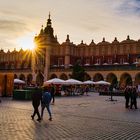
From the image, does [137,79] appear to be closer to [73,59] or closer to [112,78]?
[112,78]

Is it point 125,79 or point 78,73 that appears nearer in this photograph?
point 78,73

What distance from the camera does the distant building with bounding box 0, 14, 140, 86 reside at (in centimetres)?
6906

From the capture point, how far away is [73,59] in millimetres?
82062

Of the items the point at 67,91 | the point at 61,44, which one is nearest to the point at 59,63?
the point at 61,44

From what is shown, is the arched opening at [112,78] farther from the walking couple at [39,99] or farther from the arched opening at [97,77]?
the walking couple at [39,99]

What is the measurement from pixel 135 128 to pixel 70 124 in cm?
254

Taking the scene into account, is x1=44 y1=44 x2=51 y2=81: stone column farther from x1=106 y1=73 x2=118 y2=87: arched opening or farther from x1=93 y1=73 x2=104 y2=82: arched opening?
x1=106 y1=73 x2=118 y2=87: arched opening

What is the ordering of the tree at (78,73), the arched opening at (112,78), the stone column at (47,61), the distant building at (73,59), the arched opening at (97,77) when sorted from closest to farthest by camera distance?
the tree at (78,73) < the distant building at (73,59) < the arched opening at (112,78) < the arched opening at (97,77) < the stone column at (47,61)

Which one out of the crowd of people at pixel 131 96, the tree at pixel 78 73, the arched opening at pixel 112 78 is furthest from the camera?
the arched opening at pixel 112 78

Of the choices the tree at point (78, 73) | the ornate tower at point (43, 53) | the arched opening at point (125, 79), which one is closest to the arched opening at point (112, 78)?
the arched opening at point (125, 79)

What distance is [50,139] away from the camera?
10.7 meters

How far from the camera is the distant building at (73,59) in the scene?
69.1 meters

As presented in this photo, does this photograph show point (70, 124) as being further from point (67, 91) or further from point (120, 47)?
point (120, 47)

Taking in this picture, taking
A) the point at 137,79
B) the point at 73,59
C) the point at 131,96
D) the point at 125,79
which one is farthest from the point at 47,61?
the point at 131,96
